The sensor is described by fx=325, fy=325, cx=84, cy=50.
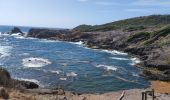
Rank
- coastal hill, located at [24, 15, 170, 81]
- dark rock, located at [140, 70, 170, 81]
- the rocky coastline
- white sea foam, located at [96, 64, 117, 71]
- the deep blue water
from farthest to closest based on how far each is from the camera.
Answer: white sea foam, located at [96, 64, 117, 71], coastal hill, located at [24, 15, 170, 81], the rocky coastline, dark rock, located at [140, 70, 170, 81], the deep blue water

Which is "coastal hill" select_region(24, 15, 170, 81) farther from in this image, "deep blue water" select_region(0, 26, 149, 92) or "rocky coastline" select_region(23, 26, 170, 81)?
"deep blue water" select_region(0, 26, 149, 92)

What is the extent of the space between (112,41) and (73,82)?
71.9m

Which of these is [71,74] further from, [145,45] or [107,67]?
[145,45]

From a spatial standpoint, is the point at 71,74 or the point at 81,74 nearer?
the point at 71,74

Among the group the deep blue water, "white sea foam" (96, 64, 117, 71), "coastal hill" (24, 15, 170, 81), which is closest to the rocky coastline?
"coastal hill" (24, 15, 170, 81)

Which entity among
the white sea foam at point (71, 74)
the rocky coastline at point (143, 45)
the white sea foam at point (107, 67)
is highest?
the rocky coastline at point (143, 45)

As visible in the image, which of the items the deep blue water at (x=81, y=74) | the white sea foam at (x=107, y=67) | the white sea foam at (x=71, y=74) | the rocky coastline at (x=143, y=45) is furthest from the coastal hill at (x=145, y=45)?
the white sea foam at (x=71, y=74)

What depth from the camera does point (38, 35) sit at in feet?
623

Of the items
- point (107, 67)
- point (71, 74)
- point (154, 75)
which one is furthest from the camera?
point (107, 67)

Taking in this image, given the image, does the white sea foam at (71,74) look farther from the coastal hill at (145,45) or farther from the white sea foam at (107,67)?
the coastal hill at (145,45)

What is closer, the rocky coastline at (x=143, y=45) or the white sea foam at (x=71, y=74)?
the white sea foam at (x=71, y=74)

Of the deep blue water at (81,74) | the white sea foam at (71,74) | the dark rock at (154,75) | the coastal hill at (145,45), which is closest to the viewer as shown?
the deep blue water at (81,74)

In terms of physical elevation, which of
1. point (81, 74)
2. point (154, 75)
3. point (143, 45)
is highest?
point (143, 45)

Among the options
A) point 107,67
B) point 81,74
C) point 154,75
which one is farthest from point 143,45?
point 81,74
